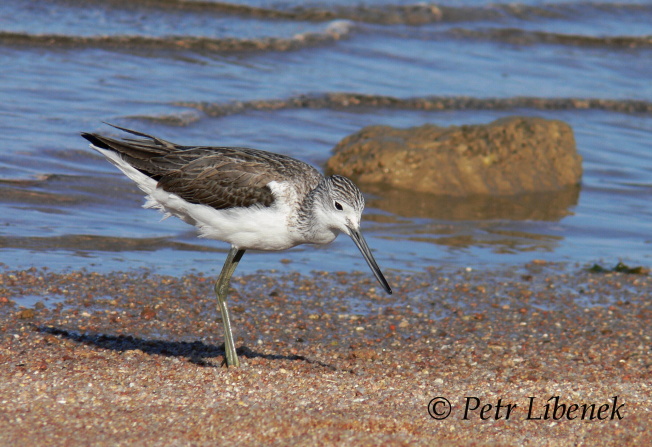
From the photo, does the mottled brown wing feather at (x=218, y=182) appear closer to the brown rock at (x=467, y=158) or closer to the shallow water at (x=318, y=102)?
the shallow water at (x=318, y=102)

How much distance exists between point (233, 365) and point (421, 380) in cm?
131

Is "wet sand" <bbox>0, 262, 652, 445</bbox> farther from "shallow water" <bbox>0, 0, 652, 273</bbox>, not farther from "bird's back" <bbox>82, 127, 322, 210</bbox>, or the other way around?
"bird's back" <bbox>82, 127, 322, 210</bbox>

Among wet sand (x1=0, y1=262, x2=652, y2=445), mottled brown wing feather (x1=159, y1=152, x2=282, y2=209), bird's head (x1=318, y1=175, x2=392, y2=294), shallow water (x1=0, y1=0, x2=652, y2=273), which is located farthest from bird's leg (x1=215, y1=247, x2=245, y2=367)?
shallow water (x1=0, y1=0, x2=652, y2=273)

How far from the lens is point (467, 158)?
38.8 feet

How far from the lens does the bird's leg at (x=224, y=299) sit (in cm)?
630

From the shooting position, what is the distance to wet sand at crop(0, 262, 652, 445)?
5109 millimetres

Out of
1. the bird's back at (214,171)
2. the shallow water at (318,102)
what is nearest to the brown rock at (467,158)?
the shallow water at (318,102)

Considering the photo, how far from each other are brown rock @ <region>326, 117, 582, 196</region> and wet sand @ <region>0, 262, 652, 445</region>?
8.81ft

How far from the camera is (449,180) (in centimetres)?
1160

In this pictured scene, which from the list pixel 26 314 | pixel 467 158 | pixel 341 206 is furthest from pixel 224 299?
pixel 467 158

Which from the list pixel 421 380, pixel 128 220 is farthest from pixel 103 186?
pixel 421 380

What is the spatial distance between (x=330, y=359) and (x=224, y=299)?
90cm

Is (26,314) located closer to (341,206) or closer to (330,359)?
(330,359)

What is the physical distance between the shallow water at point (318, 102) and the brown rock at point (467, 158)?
0.31m
